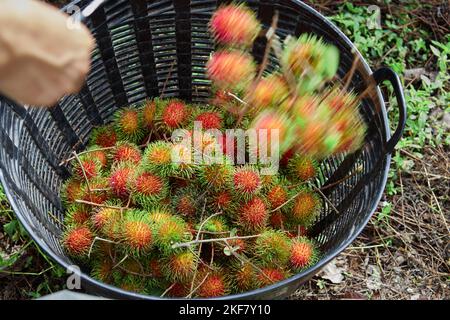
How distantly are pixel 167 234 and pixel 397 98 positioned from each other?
1.61ft

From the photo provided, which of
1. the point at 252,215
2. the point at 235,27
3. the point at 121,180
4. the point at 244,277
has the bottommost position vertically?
the point at 244,277

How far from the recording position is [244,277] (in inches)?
43.9

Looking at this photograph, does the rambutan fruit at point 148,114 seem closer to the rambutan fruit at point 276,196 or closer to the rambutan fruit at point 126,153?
the rambutan fruit at point 126,153

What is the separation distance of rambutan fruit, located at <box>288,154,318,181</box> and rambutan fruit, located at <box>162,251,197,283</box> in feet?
1.01

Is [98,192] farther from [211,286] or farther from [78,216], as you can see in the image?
[211,286]

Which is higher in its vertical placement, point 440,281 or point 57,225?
point 57,225

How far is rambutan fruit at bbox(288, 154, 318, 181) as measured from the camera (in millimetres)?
1208

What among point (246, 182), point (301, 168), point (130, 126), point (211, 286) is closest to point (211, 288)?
point (211, 286)

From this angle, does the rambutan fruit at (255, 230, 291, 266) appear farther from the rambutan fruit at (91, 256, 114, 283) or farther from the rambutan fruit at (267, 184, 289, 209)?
the rambutan fruit at (91, 256, 114, 283)

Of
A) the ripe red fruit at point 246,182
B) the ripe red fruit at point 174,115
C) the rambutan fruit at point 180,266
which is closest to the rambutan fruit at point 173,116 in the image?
the ripe red fruit at point 174,115

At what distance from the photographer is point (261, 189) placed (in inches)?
46.2

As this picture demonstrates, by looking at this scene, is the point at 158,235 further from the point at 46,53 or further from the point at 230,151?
the point at 46,53
